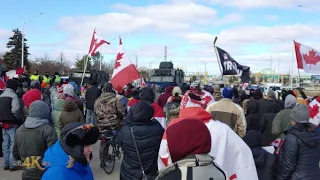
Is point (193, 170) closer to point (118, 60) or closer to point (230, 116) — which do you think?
point (230, 116)

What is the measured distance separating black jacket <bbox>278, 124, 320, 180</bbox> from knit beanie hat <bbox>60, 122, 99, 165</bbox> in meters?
2.63

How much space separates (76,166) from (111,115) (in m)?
5.04

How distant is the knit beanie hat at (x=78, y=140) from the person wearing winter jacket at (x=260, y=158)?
2.21 metres

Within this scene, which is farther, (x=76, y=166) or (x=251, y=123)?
(x=251, y=123)

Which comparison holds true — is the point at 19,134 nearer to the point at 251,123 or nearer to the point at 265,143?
the point at 265,143

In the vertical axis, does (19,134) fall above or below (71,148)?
below

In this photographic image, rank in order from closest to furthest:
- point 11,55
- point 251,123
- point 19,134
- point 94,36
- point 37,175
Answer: point 37,175 → point 19,134 → point 251,123 → point 94,36 → point 11,55

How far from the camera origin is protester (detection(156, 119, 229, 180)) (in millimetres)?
2035

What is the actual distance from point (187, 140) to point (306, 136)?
2857 millimetres

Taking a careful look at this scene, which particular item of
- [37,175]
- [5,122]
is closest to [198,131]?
[37,175]

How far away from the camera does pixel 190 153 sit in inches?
82.4

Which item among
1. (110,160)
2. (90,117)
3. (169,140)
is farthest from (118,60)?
(169,140)

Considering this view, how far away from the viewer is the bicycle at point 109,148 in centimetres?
781

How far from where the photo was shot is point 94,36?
469 inches
